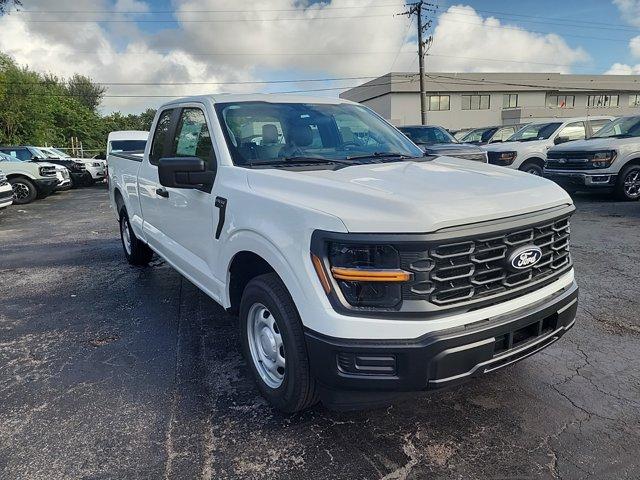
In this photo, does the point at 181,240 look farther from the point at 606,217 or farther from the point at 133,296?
the point at 606,217

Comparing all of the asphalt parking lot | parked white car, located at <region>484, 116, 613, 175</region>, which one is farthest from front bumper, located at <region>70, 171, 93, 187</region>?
the asphalt parking lot

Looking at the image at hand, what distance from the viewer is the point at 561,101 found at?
53.9 metres

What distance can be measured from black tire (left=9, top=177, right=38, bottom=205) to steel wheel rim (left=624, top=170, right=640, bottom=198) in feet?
52.8

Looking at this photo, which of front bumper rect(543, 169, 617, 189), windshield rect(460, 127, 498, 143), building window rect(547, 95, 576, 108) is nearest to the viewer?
front bumper rect(543, 169, 617, 189)

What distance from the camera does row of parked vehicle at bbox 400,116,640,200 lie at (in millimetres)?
10148

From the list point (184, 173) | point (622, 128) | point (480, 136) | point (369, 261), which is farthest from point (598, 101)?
point (369, 261)

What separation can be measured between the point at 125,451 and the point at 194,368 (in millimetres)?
978

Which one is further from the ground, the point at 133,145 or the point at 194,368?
the point at 133,145

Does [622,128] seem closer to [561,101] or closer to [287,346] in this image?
[287,346]

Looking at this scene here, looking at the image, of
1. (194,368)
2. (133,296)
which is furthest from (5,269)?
(194,368)

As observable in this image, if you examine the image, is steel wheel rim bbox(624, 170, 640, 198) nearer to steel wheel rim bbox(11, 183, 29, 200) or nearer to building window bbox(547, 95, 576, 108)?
steel wheel rim bbox(11, 183, 29, 200)

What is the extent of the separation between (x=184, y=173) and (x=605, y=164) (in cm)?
994

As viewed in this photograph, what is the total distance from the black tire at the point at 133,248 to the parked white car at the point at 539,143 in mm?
9020

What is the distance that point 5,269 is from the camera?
22.5ft
